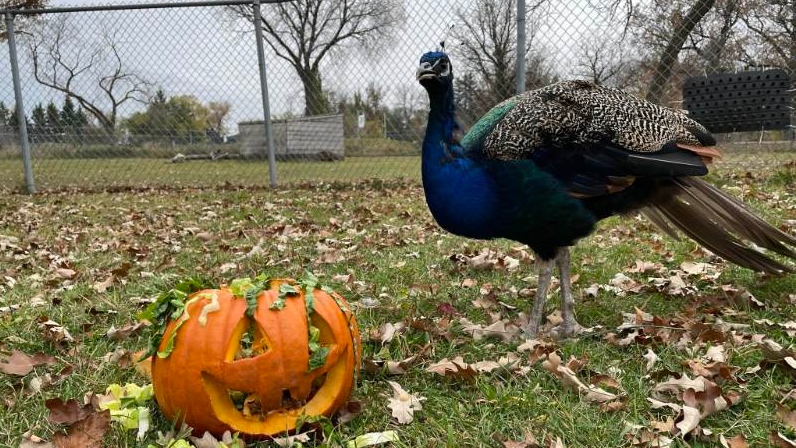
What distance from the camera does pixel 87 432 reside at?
5.97ft

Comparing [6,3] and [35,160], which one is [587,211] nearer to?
[35,160]

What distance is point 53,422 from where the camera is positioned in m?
1.95

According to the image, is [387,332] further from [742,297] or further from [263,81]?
[263,81]

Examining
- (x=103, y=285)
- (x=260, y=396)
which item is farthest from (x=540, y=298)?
(x=103, y=285)

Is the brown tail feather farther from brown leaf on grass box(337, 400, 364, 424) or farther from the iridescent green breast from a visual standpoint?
brown leaf on grass box(337, 400, 364, 424)

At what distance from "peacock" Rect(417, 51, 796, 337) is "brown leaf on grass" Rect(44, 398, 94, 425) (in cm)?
157

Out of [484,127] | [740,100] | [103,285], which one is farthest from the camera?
[740,100]

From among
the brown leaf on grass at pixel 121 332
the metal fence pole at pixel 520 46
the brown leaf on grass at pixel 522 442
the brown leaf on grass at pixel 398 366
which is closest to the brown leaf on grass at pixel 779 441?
the brown leaf on grass at pixel 522 442

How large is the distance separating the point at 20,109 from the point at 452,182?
8.63m

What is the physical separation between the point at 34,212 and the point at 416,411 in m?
6.74

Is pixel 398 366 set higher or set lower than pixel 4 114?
lower

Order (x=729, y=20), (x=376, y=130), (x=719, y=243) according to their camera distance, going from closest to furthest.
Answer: (x=719, y=243) < (x=729, y=20) < (x=376, y=130)

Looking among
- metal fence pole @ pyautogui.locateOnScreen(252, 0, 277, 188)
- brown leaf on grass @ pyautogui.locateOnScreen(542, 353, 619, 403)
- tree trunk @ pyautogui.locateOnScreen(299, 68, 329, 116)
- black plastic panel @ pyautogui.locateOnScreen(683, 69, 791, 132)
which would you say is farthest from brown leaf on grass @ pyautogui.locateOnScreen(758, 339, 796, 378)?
tree trunk @ pyautogui.locateOnScreen(299, 68, 329, 116)

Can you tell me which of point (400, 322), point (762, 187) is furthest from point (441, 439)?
point (762, 187)
